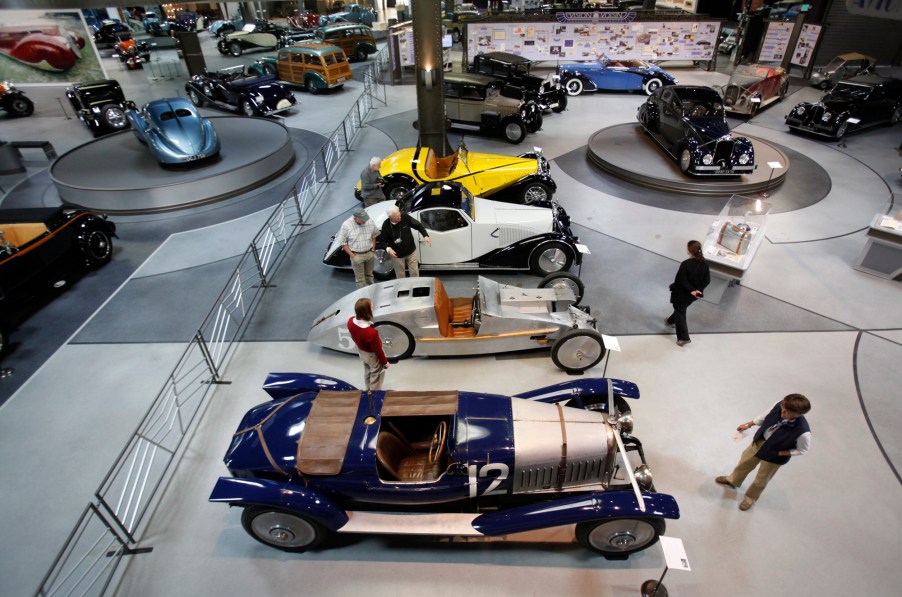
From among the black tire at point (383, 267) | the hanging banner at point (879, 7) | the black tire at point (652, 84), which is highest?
the hanging banner at point (879, 7)

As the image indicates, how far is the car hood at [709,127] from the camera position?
11195 millimetres

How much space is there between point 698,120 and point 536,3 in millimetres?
25333

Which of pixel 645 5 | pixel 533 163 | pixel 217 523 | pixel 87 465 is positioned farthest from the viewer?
pixel 645 5

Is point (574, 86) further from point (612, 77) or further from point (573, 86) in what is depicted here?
point (612, 77)

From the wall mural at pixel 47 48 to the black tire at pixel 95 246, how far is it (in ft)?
44.5

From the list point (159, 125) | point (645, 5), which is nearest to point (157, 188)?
point (159, 125)

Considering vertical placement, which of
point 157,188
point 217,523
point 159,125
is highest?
point 159,125

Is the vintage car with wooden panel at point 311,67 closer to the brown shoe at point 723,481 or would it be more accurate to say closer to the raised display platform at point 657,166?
the raised display platform at point 657,166

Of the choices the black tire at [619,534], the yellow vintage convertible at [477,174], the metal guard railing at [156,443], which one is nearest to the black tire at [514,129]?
the yellow vintage convertible at [477,174]

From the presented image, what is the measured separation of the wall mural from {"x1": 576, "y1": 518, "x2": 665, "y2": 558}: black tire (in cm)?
2254

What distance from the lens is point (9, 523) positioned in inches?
186

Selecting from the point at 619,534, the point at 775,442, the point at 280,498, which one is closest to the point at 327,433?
the point at 280,498

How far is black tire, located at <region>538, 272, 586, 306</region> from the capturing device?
6.84 meters

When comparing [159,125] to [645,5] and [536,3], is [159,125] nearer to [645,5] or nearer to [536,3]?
[645,5]
